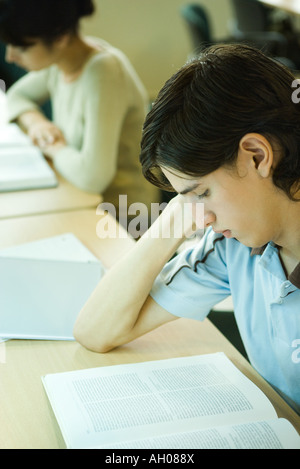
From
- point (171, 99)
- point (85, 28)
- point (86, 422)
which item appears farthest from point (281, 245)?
point (85, 28)

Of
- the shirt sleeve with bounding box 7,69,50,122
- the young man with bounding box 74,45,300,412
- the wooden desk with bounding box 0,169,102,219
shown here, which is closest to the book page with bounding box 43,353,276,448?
the young man with bounding box 74,45,300,412

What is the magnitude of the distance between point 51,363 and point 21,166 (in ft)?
3.40

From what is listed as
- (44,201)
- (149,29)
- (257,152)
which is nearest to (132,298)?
(257,152)

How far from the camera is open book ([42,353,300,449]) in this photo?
83cm

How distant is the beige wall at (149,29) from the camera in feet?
14.5

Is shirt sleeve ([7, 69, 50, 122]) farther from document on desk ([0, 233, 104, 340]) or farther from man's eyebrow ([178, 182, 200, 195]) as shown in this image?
Answer: man's eyebrow ([178, 182, 200, 195])

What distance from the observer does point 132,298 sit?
1120 millimetres

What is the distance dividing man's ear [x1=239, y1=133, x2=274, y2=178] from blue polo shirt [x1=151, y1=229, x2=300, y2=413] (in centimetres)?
20

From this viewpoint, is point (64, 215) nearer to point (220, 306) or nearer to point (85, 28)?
point (220, 306)

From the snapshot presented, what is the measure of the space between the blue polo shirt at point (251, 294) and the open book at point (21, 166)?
2.69 feet

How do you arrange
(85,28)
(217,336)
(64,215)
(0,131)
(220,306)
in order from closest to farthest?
(217,336), (64,215), (220,306), (0,131), (85,28)

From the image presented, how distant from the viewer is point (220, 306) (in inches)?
81.4

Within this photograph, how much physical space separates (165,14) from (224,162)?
4.10m

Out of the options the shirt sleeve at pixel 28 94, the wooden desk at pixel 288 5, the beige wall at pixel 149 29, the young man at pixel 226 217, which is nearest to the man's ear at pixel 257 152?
the young man at pixel 226 217
